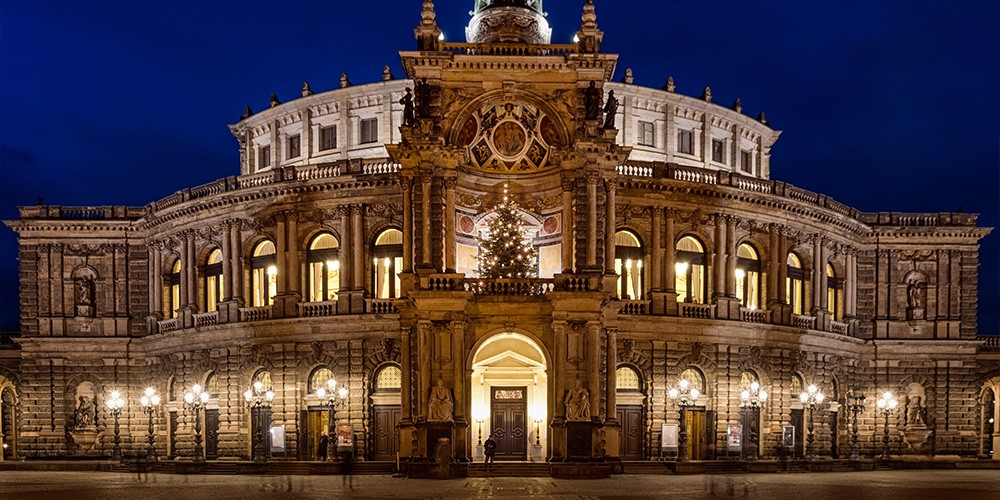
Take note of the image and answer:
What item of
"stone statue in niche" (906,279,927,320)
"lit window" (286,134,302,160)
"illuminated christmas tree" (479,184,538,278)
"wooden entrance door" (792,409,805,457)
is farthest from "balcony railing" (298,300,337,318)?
"stone statue in niche" (906,279,927,320)

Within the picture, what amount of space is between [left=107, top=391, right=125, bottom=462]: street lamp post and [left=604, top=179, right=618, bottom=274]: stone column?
1083 inches

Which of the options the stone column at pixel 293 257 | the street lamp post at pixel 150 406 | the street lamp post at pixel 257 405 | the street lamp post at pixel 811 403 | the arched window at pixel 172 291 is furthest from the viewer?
the arched window at pixel 172 291

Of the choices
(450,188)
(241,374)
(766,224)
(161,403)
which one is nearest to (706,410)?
(766,224)

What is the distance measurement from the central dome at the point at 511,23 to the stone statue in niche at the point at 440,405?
20.8m

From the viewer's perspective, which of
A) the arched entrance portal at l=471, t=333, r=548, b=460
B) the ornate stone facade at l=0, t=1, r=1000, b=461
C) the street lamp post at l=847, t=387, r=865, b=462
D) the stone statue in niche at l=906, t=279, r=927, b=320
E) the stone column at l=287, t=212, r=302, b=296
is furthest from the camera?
the stone statue in niche at l=906, t=279, r=927, b=320

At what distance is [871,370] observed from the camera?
67.0 m

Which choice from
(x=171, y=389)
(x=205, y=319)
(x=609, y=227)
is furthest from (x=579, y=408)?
(x=171, y=389)

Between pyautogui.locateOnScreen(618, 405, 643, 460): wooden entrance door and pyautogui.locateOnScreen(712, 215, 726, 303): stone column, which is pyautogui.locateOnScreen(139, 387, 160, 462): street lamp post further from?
pyautogui.locateOnScreen(712, 215, 726, 303): stone column

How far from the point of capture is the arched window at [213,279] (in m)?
62.5

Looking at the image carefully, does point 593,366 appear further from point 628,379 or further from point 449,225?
point 628,379

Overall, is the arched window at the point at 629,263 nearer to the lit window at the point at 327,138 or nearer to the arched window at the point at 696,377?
the arched window at the point at 696,377

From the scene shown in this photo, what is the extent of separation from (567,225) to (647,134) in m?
23.5

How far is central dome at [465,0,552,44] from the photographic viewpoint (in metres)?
56.4

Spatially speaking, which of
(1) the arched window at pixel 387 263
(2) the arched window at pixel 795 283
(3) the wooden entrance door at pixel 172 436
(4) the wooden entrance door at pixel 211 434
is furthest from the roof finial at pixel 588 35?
(3) the wooden entrance door at pixel 172 436
